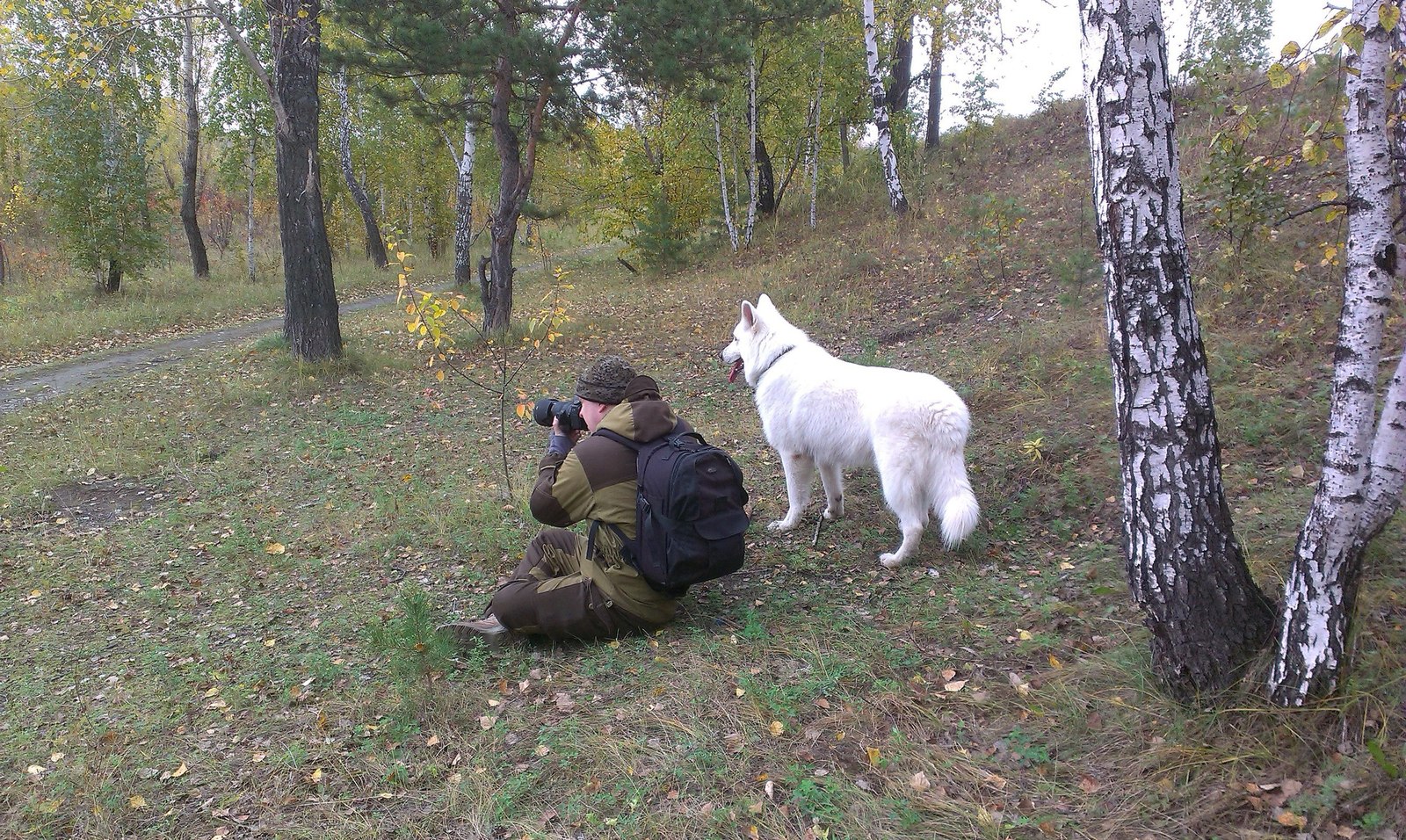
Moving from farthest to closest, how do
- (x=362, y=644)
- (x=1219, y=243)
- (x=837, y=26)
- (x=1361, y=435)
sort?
(x=837, y=26) → (x=1219, y=243) → (x=362, y=644) → (x=1361, y=435)

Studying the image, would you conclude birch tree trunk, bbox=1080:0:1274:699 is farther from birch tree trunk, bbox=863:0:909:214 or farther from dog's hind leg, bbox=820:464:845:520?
birch tree trunk, bbox=863:0:909:214

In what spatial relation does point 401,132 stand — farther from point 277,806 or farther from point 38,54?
point 277,806

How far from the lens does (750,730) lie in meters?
3.13

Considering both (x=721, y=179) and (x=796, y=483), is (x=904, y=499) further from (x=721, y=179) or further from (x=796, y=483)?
(x=721, y=179)

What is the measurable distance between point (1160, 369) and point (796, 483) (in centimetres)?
281

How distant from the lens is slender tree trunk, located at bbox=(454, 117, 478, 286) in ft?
55.1

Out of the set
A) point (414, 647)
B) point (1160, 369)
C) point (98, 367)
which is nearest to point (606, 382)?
point (414, 647)

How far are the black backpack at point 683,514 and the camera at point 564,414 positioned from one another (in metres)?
0.42

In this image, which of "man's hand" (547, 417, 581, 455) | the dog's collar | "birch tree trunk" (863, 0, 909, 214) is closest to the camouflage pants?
"man's hand" (547, 417, 581, 455)

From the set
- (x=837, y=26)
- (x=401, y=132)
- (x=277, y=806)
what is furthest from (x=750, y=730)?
(x=401, y=132)

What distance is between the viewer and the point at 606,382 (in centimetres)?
402

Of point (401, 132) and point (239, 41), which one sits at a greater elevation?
point (401, 132)

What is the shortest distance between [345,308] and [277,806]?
→ 56.8ft

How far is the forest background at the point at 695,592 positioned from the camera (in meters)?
2.71
